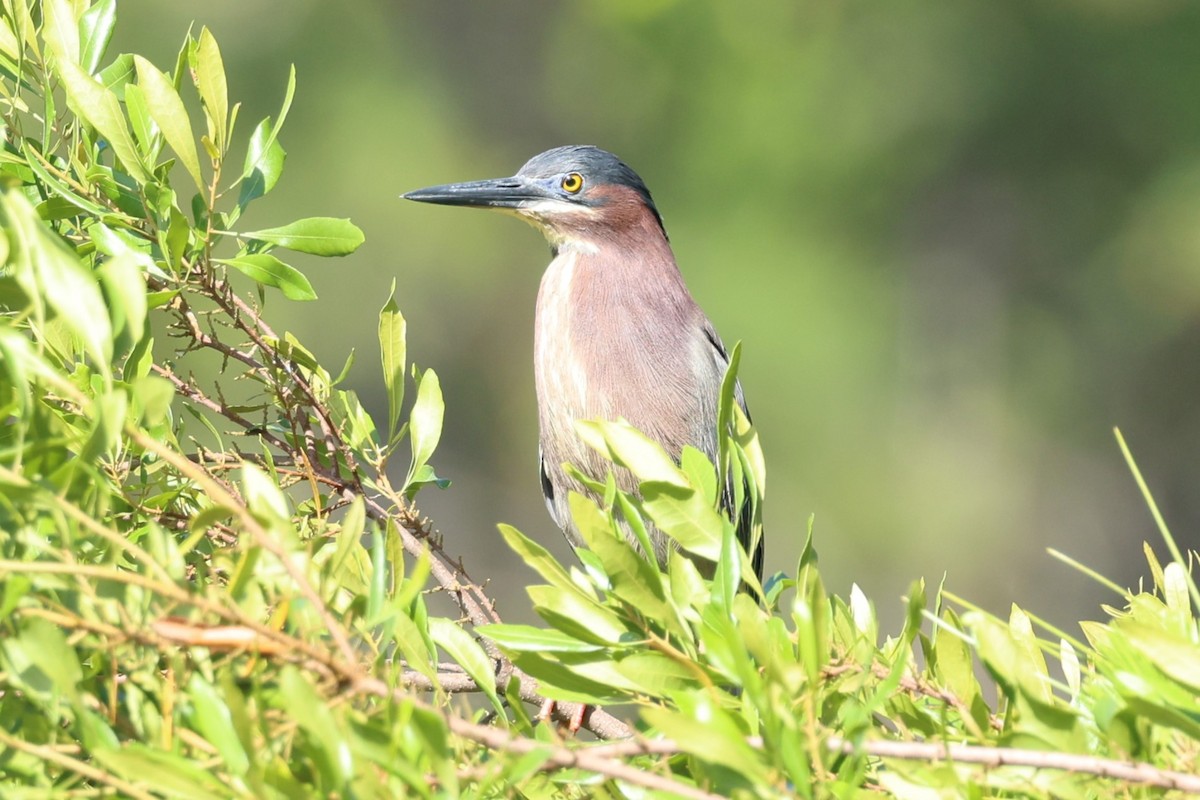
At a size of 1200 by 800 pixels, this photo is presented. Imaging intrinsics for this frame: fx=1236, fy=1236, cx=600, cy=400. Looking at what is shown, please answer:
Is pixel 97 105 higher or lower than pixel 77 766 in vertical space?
higher

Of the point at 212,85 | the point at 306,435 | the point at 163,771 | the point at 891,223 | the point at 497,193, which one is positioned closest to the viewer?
the point at 163,771

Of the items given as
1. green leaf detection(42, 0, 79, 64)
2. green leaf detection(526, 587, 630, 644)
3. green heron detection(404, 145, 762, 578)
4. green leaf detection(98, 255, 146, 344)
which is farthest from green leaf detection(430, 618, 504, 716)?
green heron detection(404, 145, 762, 578)

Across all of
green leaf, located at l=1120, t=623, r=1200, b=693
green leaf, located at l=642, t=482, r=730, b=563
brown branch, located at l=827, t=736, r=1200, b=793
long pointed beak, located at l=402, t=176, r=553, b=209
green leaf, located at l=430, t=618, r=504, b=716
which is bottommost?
green leaf, located at l=430, t=618, r=504, b=716

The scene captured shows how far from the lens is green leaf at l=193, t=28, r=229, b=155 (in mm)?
1428

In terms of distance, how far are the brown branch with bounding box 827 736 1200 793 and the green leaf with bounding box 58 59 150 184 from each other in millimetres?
1019

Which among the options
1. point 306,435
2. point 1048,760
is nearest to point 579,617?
point 1048,760

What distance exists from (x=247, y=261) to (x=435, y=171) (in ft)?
25.4

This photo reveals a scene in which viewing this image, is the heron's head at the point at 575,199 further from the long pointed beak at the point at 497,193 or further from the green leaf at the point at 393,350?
the green leaf at the point at 393,350

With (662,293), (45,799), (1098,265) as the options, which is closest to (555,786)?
(45,799)

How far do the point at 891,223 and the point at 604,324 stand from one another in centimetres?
645

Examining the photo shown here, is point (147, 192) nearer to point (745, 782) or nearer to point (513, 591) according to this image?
point (745, 782)

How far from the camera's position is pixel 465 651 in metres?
1.13

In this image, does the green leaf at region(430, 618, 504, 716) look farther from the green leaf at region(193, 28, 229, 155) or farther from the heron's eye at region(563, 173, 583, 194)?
the heron's eye at region(563, 173, 583, 194)

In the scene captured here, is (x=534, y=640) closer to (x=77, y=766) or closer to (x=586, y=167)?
(x=77, y=766)
